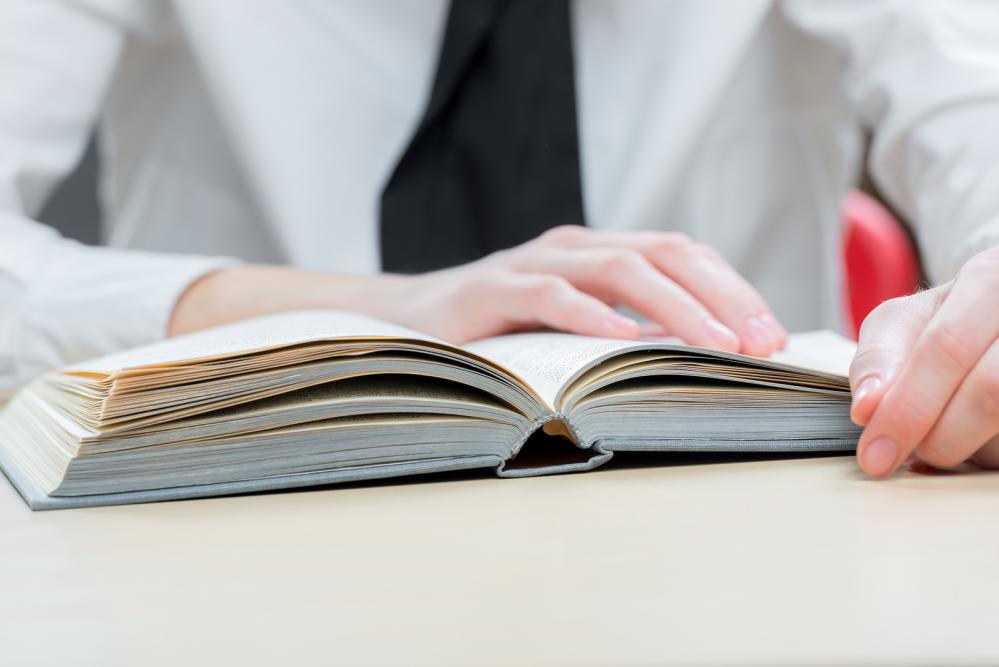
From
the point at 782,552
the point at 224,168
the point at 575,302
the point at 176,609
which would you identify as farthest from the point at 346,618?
the point at 224,168

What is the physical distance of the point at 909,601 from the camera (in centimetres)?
30

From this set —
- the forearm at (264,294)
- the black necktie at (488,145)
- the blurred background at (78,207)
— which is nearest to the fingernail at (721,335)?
the forearm at (264,294)

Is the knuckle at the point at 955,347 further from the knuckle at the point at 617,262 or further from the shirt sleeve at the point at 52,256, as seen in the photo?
the shirt sleeve at the point at 52,256

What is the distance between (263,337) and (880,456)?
329 millimetres

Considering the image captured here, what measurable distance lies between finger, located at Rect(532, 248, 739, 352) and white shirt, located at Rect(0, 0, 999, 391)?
0.35m

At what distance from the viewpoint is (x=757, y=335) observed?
2.09 feet

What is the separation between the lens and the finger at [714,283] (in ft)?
2.11

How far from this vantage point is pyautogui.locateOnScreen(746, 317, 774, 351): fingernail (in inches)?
24.9

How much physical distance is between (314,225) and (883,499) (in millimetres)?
886

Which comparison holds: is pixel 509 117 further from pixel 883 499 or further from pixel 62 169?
pixel 883 499

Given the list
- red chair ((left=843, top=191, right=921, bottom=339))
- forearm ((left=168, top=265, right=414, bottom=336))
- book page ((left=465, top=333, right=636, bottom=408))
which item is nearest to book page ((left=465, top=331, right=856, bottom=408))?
book page ((left=465, top=333, right=636, bottom=408))

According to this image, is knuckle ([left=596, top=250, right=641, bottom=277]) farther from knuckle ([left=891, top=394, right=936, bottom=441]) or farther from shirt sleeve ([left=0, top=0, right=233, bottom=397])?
shirt sleeve ([left=0, top=0, right=233, bottom=397])

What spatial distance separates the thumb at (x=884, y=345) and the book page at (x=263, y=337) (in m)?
0.21

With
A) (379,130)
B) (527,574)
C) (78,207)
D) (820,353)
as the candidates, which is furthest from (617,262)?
(78,207)
